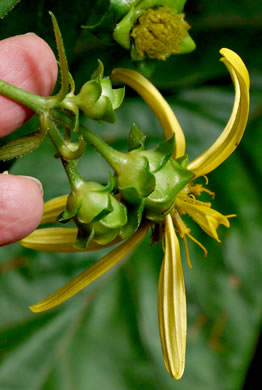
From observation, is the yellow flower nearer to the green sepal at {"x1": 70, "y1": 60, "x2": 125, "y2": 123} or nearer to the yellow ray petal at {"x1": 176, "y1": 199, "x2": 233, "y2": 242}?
the yellow ray petal at {"x1": 176, "y1": 199, "x2": 233, "y2": 242}

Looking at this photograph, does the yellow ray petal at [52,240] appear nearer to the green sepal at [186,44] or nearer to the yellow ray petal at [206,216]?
the yellow ray petal at [206,216]

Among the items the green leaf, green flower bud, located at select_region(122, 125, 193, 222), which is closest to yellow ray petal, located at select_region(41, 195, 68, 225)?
green flower bud, located at select_region(122, 125, 193, 222)

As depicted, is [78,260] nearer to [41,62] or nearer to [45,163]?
[45,163]

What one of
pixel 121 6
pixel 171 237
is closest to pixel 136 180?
pixel 171 237

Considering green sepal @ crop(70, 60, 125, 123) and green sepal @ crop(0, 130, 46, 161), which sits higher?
green sepal @ crop(70, 60, 125, 123)

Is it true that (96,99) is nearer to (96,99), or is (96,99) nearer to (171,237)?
(96,99)

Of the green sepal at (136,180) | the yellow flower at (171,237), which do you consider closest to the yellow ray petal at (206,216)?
the yellow flower at (171,237)
